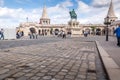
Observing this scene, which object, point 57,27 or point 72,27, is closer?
point 72,27

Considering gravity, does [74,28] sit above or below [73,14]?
below

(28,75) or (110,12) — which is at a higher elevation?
(110,12)

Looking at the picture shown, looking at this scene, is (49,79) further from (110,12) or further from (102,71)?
(110,12)

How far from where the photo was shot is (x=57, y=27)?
128m

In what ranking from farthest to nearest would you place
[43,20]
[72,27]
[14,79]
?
[43,20] → [72,27] → [14,79]

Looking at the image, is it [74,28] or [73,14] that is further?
[73,14]

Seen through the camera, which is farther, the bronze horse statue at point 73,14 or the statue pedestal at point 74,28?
the bronze horse statue at point 73,14

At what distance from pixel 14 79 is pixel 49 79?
83 cm

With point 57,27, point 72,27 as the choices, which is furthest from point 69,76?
point 57,27

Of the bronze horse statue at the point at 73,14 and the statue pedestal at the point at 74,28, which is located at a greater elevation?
the bronze horse statue at the point at 73,14

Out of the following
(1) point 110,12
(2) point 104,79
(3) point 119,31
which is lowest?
(2) point 104,79

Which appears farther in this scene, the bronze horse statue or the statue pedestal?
the bronze horse statue

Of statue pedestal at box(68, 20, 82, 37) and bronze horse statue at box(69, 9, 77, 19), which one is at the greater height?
bronze horse statue at box(69, 9, 77, 19)

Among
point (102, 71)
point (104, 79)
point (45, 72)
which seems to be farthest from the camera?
Result: point (102, 71)
